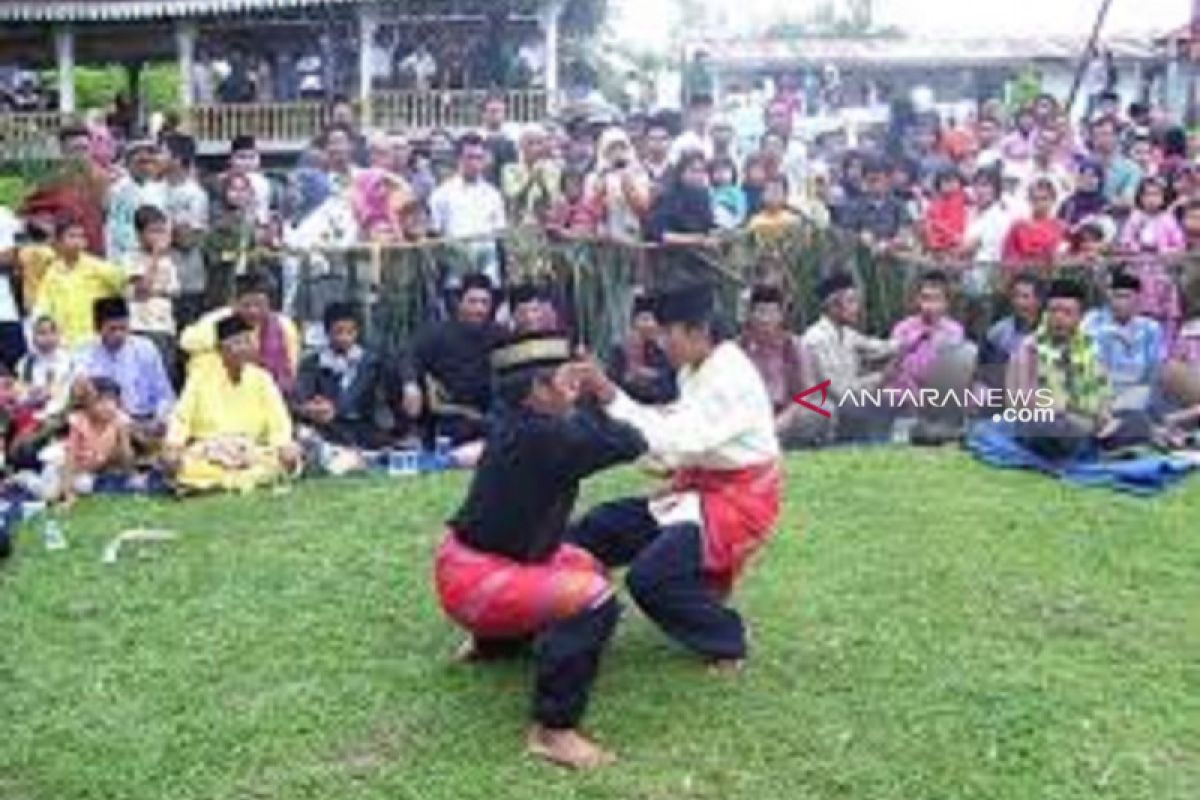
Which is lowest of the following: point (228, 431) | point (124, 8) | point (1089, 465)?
point (1089, 465)

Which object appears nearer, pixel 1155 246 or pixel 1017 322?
pixel 1017 322

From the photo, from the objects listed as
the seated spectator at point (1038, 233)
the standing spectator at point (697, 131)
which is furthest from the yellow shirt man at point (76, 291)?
the seated spectator at point (1038, 233)

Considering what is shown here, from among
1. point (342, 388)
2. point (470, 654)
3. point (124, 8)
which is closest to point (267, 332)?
point (342, 388)

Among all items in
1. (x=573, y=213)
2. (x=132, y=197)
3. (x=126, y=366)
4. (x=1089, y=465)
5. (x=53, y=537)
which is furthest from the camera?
(x=132, y=197)

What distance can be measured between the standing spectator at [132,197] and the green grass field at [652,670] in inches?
122

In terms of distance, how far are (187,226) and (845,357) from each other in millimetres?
4099

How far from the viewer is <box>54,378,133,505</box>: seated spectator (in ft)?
31.1

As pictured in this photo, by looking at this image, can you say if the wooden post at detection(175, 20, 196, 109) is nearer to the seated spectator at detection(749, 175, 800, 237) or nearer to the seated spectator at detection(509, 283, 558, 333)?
the seated spectator at detection(749, 175, 800, 237)

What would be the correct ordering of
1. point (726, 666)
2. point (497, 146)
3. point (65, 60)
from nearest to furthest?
point (726, 666) < point (497, 146) < point (65, 60)

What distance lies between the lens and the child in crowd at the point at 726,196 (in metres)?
12.1

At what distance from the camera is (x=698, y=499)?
6594 mm

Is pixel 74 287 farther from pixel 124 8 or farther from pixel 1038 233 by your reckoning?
pixel 124 8

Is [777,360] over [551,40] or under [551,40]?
under

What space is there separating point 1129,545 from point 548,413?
11.7 feet
